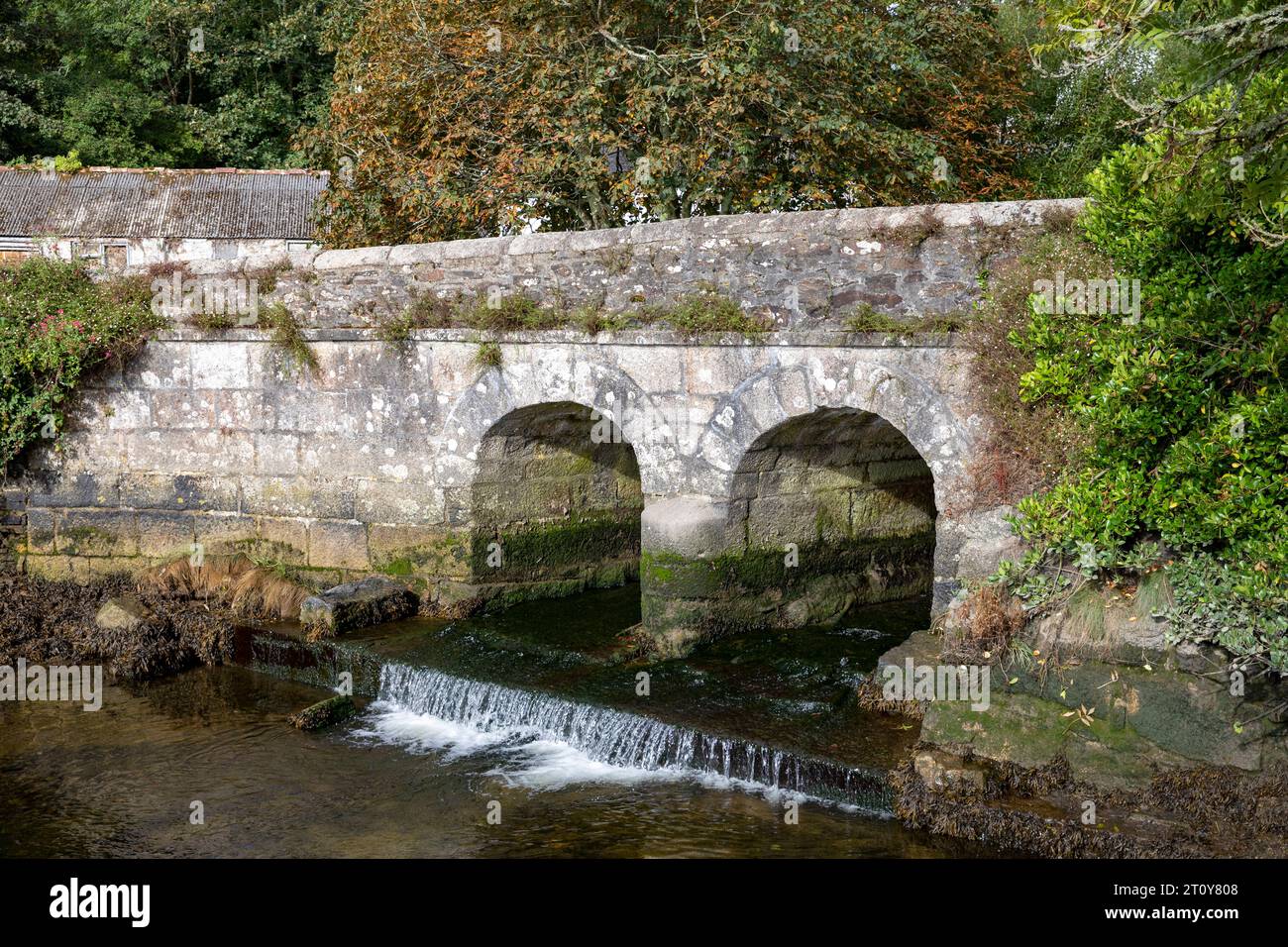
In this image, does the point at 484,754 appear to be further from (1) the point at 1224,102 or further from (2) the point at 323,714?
(1) the point at 1224,102

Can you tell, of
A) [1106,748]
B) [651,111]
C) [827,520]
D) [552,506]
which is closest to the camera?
[1106,748]

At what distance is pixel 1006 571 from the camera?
23.3ft

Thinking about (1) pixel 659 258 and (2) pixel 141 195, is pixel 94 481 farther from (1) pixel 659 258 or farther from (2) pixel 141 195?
(2) pixel 141 195

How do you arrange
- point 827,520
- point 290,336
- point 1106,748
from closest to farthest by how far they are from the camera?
point 1106,748 → point 827,520 → point 290,336

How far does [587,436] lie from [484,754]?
364 cm

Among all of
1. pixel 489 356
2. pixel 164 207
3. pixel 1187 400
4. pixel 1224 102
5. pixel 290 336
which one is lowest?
pixel 1187 400

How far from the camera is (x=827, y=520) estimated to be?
9.75m

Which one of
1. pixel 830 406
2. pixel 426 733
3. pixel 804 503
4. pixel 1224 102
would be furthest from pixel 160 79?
pixel 1224 102

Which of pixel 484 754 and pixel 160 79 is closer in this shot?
pixel 484 754

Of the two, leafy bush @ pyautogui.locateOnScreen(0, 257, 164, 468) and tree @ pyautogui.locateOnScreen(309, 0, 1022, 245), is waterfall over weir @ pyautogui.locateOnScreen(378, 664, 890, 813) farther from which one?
tree @ pyautogui.locateOnScreen(309, 0, 1022, 245)

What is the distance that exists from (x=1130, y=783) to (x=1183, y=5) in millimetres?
5484

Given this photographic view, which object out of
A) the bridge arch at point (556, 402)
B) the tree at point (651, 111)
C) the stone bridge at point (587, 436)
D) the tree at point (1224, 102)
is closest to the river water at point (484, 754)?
the stone bridge at point (587, 436)

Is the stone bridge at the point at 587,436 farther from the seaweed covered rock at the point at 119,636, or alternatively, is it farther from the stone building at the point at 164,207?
the stone building at the point at 164,207
